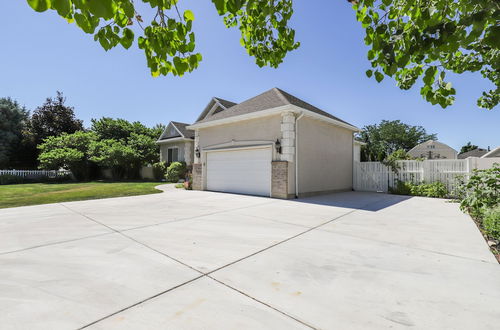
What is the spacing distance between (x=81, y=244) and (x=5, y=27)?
8.67m

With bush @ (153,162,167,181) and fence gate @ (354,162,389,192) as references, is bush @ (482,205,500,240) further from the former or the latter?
bush @ (153,162,167,181)

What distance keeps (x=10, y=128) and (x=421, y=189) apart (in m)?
33.8

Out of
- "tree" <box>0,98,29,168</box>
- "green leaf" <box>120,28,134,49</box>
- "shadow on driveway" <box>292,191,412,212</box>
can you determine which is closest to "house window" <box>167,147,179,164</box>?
"shadow on driveway" <box>292,191,412,212</box>

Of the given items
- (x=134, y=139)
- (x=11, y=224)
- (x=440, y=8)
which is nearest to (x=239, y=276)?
(x=440, y=8)

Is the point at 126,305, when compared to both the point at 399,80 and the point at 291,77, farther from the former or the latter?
the point at 291,77

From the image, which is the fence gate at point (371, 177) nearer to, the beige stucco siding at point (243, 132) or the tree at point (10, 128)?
the beige stucco siding at point (243, 132)

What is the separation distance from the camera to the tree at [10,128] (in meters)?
20.7

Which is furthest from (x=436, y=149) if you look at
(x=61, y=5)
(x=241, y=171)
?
(x=61, y=5)

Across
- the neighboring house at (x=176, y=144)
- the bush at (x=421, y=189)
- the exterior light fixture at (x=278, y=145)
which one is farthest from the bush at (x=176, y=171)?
the bush at (x=421, y=189)

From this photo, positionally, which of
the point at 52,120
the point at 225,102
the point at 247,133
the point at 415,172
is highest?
the point at 225,102

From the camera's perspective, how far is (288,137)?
8641 mm

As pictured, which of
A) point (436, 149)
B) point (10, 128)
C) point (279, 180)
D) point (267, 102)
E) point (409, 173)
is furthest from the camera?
point (436, 149)

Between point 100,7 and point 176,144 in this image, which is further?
point 176,144

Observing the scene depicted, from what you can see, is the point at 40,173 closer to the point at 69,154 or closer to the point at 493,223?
the point at 69,154
